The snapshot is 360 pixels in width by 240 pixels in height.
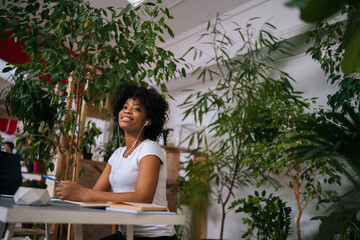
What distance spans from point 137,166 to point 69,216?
79 cm

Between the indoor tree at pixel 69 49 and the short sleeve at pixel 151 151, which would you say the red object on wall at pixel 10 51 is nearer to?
the indoor tree at pixel 69 49

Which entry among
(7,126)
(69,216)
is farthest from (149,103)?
(7,126)

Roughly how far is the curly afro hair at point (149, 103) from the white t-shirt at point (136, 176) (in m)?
0.26

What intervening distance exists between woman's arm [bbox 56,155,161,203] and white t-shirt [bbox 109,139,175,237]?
6cm

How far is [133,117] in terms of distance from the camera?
169 cm

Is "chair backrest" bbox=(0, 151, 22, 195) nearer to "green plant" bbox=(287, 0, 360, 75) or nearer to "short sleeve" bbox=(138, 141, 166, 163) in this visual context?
"short sleeve" bbox=(138, 141, 166, 163)

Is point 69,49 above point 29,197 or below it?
above

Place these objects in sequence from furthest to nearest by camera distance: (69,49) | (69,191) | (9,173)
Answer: (69,49)
(9,173)
(69,191)

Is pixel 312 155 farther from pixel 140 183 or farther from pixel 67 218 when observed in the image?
pixel 140 183

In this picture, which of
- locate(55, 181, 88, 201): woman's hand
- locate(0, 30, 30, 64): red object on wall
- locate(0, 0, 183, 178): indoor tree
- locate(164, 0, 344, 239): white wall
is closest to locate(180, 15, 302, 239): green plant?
locate(164, 0, 344, 239): white wall

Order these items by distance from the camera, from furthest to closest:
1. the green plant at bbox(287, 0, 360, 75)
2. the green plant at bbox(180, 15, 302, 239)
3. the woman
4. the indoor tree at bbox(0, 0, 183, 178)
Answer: the green plant at bbox(180, 15, 302, 239)
the indoor tree at bbox(0, 0, 183, 178)
the woman
the green plant at bbox(287, 0, 360, 75)

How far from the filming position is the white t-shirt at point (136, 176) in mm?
1382

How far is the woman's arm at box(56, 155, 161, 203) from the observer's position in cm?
117

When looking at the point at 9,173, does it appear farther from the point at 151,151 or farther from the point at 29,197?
the point at 29,197
